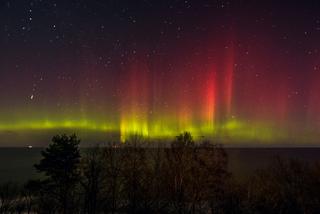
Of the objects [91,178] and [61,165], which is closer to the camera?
[61,165]

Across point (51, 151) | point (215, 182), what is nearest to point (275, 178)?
point (215, 182)

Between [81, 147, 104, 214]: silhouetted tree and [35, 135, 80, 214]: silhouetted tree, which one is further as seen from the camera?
[81, 147, 104, 214]: silhouetted tree

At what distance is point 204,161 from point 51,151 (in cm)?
2045

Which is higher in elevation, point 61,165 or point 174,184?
point 61,165

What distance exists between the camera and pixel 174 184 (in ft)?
177

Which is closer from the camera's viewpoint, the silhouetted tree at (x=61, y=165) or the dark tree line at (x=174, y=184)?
the silhouetted tree at (x=61, y=165)

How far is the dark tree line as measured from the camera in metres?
51.4

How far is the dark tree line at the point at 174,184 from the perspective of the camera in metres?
51.4

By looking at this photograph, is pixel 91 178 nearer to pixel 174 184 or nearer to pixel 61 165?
pixel 61 165

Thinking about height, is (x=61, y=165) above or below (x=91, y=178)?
above

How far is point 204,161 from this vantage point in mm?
53969

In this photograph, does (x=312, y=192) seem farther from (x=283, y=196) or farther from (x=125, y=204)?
(x=125, y=204)

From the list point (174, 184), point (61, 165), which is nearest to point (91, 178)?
point (61, 165)

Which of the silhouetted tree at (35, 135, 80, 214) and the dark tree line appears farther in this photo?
the dark tree line
